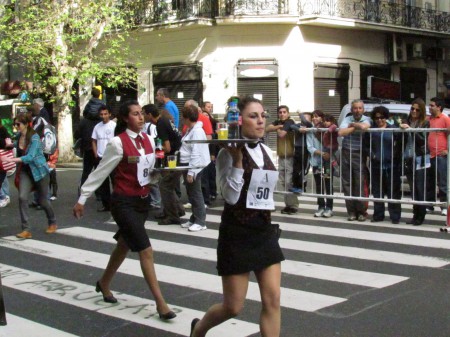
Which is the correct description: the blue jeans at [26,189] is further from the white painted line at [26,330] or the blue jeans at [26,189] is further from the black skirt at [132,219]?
the black skirt at [132,219]

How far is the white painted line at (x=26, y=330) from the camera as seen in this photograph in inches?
219

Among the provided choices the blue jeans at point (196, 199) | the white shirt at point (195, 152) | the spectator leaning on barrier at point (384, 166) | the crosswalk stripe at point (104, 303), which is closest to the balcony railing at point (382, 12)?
the spectator leaning on barrier at point (384, 166)

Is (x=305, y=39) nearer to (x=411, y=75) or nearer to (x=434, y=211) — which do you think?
(x=411, y=75)

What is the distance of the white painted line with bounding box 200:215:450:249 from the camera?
9023mm

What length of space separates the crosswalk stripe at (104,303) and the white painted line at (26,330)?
0.10 meters

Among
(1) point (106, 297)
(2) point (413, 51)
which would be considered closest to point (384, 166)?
(1) point (106, 297)

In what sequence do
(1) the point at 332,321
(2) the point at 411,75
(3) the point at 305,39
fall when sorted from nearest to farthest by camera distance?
(1) the point at 332,321 → (3) the point at 305,39 → (2) the point at 411,75

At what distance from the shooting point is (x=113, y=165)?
19.5 ft

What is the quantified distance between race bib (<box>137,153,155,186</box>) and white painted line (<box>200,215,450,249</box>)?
4.27 m

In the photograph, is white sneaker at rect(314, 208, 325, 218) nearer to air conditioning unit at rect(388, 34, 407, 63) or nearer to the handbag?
the handbag

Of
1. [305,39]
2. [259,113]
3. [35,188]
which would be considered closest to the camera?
[259,113]

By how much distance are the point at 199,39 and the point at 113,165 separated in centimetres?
2013

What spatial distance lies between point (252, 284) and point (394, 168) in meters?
4.52

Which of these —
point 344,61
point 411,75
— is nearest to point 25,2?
point 344,61
